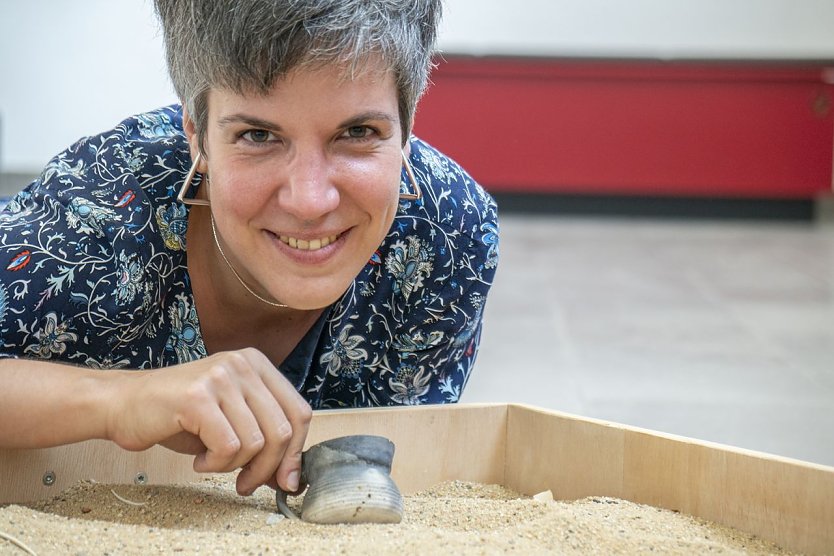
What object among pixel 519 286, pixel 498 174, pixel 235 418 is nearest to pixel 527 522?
pixel 235 418

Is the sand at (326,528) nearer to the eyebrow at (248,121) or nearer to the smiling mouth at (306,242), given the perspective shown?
the smiling mouth at (306,242)

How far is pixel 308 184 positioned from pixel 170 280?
339 mm

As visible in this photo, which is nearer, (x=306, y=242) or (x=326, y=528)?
(x=326, y=528)

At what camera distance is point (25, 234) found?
1.10 m

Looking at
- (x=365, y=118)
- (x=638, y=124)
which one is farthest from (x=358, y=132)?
(x=638, y=124)

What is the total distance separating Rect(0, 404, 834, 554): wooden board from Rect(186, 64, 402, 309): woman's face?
0.17 metres

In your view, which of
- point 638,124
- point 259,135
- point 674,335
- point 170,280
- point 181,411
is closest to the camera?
point 181,411

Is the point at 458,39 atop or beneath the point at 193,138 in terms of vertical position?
atop

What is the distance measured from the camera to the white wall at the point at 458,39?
6.07m

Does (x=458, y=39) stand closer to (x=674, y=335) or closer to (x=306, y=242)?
(x=674, y=335)

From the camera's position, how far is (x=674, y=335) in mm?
3455

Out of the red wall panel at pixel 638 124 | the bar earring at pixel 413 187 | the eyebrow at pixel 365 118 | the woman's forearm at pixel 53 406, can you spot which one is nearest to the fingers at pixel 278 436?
the woman's forearm at pixel 53 406

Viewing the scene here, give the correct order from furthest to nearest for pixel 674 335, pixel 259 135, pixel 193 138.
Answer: pixel 674 335, pixel 193 138, pixel 259 135

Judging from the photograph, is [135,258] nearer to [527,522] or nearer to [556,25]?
[527,522]
